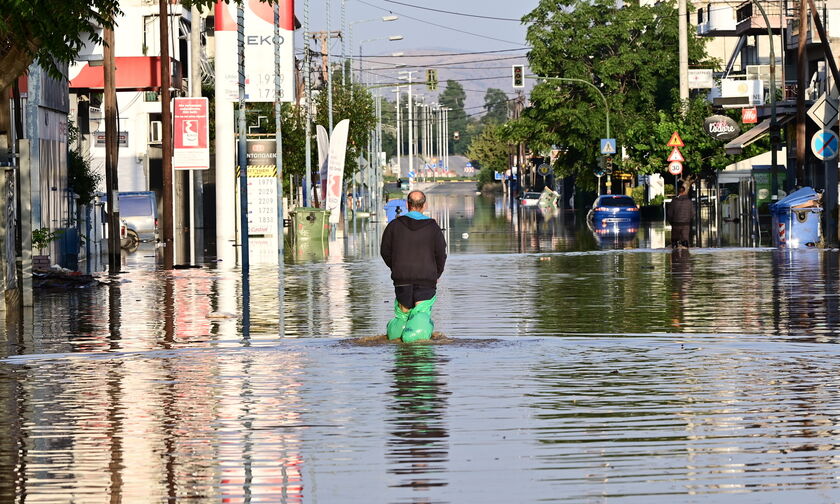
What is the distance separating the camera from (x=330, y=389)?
13.6 metres

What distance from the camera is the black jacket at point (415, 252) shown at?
16.4 metres

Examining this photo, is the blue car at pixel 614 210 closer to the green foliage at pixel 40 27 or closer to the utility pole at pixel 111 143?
the utility pole at pixel 111 143

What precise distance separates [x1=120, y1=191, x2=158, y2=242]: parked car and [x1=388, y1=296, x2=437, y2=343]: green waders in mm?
40517

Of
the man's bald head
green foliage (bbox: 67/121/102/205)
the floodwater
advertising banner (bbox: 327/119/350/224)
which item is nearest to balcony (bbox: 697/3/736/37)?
advertising banner (bbox: 327/119/350/224)

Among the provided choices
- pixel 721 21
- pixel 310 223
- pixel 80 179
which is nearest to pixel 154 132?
pixel 310 223

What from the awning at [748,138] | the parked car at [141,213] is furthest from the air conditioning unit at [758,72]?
the parked car at [141,213]

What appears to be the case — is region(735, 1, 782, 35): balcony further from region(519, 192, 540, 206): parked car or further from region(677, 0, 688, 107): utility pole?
region(519, 192, 540, 206): parked car

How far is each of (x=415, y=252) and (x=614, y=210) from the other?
185 feet

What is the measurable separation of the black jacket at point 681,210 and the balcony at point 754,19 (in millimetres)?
43960

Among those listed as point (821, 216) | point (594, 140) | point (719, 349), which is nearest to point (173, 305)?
point (719, 349)

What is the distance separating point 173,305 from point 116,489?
1647cm

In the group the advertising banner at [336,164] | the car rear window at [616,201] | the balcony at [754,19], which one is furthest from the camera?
the balcony at [754,19]

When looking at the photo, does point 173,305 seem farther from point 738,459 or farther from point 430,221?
point 738,459

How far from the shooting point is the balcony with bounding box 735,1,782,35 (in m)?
82.9
